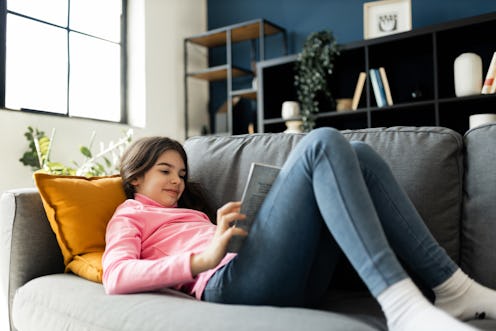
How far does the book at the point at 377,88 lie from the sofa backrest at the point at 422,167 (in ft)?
5.60

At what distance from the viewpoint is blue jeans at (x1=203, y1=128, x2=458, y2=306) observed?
89 cm

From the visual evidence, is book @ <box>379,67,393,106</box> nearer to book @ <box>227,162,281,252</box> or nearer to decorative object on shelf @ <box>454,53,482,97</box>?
decorative object on shelf @ <box>454,53,482,97</box>

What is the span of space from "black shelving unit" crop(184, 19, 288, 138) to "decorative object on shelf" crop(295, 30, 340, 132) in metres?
0.52

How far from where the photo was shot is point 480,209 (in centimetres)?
117

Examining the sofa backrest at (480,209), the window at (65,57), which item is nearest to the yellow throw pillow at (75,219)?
the sofa backrest at (480,209)

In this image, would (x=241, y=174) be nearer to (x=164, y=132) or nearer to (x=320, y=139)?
(x=320, y=139)

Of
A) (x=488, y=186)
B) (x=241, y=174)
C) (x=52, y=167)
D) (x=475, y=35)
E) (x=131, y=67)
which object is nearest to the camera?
(x=488, y=186)

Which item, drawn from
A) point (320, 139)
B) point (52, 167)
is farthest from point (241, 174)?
point (52, 167)

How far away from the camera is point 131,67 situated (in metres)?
3.66

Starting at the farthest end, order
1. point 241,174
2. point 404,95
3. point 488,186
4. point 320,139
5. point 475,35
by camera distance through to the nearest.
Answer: point 404,95 < point 475,35 < point 241,174 < point 488,186 < point 320,139

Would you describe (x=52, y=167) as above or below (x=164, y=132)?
below

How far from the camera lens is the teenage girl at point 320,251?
0.88 m

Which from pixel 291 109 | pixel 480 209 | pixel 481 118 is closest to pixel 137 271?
pixel 480 209

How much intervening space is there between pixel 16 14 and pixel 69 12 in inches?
16.0
